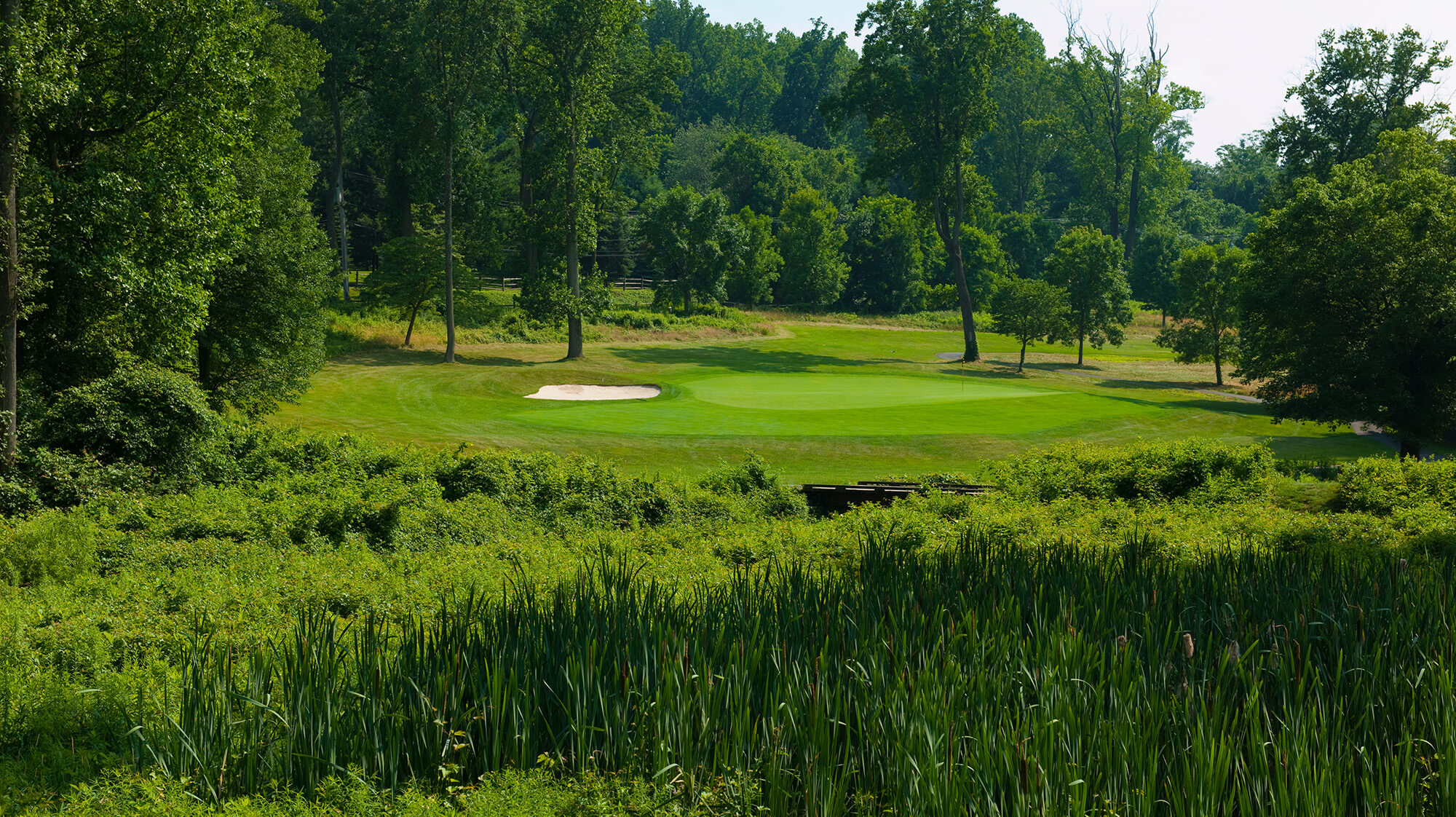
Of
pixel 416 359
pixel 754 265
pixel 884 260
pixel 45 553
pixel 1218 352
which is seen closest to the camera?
pixel 45 553

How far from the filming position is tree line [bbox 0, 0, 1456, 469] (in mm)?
17641

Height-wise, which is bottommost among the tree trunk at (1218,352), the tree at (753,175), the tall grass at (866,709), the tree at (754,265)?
the tall grass at (866,709)

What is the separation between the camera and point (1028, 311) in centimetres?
5106

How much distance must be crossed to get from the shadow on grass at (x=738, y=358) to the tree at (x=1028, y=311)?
6.15m

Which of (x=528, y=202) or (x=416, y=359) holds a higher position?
(x=528, y=202)

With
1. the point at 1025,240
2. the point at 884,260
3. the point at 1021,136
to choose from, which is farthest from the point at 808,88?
the point at 884,260

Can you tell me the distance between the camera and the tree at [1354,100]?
4728cm

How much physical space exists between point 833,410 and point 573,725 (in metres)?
25.9

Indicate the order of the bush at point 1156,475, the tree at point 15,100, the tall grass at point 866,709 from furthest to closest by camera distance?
the bush at point 1156,475, the tree at point 15,100, the tall grass at point 866,709

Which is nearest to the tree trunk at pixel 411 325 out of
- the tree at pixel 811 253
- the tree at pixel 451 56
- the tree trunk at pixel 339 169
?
the tree at pixel 451 56

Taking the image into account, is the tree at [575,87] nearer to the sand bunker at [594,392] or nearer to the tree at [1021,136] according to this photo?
the sand bunker at [594,392]

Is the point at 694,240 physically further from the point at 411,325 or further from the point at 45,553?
the point at 45,553

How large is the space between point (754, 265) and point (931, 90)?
84.0 feet

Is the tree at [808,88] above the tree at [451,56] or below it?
above
